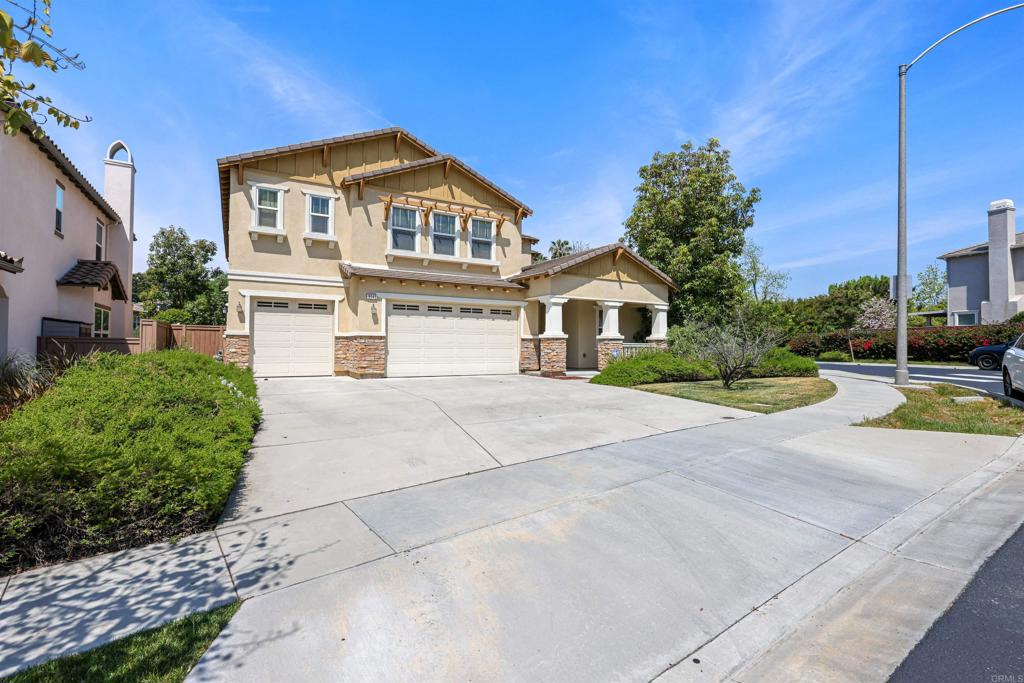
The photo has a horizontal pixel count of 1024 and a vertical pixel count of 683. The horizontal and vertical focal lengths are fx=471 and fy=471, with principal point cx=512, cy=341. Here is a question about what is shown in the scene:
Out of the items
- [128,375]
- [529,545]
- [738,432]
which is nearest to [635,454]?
[738,432]

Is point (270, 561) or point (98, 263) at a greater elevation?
point (98, 263)

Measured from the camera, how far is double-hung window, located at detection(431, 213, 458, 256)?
17641mm

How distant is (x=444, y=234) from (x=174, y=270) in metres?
25.7

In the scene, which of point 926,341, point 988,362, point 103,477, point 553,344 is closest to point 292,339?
point 553,344

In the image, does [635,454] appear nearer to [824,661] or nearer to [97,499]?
[824,661]

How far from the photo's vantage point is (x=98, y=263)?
14.3 m

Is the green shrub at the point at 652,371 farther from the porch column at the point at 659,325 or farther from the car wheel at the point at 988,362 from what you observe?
the car wheel at the point at 988,362

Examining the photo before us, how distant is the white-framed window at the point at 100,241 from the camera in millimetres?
15906

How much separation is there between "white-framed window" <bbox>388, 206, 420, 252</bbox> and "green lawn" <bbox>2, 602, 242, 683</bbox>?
15.2 meters

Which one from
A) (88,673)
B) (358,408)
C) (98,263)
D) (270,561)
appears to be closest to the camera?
(88,673)

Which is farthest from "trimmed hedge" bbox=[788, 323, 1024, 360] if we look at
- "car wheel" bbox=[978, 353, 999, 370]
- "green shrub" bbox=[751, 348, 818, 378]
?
"green shrub" bbox=[751, 348, 818, 378]

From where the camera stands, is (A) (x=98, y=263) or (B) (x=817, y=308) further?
(B) (x=817, y=308)

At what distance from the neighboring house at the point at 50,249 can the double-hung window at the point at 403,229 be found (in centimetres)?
851

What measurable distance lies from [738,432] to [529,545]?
5.50m
